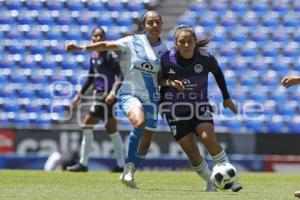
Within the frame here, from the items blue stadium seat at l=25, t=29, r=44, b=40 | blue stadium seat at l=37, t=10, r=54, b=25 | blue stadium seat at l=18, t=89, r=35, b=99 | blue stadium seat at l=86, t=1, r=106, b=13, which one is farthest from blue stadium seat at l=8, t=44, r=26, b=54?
blue stadium seat at l=86, t=1, r=106, b=13

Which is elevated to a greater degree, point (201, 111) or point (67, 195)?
point (201, 111)

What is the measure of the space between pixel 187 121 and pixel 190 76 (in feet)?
1.65

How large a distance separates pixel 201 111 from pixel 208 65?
0.52 meters

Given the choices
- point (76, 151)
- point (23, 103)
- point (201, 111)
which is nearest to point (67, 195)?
point (201, 111)

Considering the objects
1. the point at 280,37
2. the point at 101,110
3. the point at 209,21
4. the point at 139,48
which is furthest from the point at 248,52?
the point at 139,48

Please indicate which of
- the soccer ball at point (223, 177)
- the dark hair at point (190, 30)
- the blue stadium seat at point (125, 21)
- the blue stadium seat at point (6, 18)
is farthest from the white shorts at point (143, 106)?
the blue stadium seat at point (6, 18)

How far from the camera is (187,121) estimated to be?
914 cm

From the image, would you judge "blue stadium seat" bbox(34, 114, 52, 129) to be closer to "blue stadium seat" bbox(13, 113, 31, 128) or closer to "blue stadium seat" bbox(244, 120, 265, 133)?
"blue stadium seat" bbox(13, 113, 31, 128)

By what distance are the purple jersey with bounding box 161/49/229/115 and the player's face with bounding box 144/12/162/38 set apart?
0.55m

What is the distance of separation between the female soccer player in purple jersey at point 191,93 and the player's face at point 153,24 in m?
0.52

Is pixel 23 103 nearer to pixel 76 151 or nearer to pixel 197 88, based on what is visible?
pixel 76 151

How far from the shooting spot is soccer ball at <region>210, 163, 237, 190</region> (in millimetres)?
8539

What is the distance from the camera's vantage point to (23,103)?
2073 centimetres

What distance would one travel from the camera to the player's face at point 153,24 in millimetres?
9664
